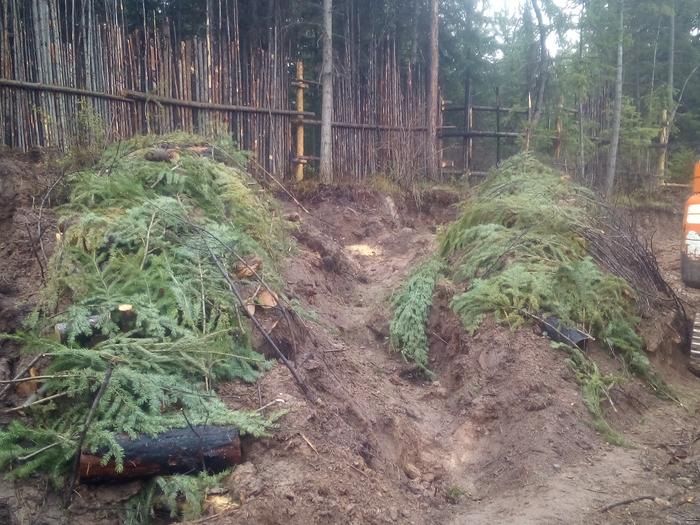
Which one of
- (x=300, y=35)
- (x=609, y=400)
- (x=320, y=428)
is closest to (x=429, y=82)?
(x=300, y=35)

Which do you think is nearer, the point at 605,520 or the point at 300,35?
the point at 605,520

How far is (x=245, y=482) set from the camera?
337 centimetres

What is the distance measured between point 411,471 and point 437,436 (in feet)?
2.25

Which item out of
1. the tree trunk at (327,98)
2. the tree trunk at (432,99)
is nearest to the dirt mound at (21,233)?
the tree trunk at (327,98)

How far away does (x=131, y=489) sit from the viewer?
346cm

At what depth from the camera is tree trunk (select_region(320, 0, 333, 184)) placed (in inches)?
432

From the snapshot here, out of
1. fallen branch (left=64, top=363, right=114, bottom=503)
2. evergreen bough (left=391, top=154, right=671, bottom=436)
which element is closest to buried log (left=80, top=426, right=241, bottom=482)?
fallen branch (left=64, top=363, right=114, bottom=503)

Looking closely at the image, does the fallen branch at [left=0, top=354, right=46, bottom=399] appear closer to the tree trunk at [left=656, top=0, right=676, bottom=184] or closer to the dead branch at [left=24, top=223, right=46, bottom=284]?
the dead branch at [left=24, top=223, right=46, bottom=284]

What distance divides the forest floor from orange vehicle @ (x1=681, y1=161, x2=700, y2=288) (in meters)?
0.57

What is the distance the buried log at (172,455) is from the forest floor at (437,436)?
0.12 meters

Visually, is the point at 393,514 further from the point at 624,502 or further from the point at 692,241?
the point at 692,241

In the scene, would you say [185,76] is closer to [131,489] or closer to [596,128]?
[131,489]

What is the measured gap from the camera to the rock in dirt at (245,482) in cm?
330

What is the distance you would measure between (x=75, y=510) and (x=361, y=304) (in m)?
4.69
